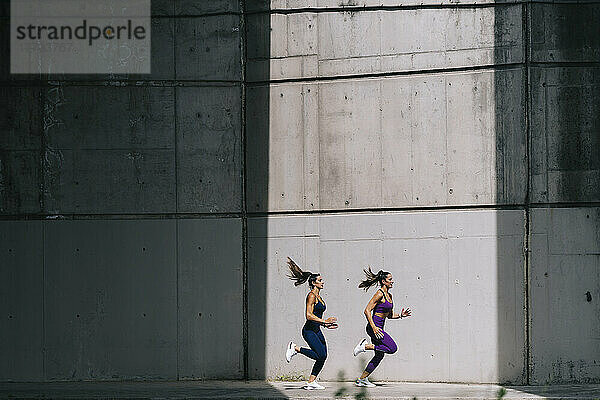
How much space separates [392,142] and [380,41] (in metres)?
1.58

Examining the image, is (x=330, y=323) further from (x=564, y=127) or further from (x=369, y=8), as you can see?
(x=369, y=8)

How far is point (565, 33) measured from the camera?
41.9 ft

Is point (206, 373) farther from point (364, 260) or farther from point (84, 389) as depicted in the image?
point (364, 260)

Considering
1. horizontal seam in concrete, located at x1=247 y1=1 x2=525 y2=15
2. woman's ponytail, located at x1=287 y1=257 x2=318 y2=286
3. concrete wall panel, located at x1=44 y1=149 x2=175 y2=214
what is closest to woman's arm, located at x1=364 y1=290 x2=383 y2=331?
woman's ponytail, located at x1=287 y1=257 x2=318 y2=286

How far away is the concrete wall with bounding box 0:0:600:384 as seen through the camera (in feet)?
42.5

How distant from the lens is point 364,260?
43.4 ft

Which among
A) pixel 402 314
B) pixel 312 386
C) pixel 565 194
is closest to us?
pixel 312 386

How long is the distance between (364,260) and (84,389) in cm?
456

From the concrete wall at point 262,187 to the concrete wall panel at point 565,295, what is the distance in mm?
629

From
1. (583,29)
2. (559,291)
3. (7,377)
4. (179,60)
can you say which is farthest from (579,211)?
(7,377)

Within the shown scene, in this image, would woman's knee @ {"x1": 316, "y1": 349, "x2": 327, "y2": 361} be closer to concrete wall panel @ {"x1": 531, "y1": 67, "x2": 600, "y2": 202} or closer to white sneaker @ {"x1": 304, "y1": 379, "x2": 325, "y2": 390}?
white sneaker @ {"x1": 304, "y1": 379, "x2": 325, "y2": 390}

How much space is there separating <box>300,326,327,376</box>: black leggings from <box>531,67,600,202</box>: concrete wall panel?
3.78 m

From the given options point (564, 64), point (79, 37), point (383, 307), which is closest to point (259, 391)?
point (383, 307)

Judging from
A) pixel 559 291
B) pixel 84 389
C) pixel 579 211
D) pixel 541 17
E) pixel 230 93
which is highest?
pixel 541 17
